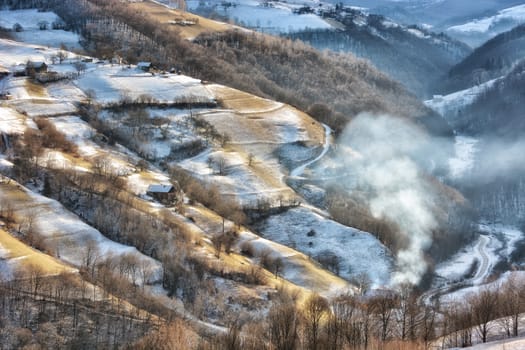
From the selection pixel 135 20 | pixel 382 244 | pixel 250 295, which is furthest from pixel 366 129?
pixel 250 295

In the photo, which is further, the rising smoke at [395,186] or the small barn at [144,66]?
the small barn at [144,66]

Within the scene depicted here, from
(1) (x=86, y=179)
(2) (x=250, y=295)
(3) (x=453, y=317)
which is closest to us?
(3) (x=453, y=317)

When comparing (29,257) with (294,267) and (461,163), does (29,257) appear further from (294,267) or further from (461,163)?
(461,163)

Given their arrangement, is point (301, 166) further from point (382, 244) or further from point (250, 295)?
point (250, 295)

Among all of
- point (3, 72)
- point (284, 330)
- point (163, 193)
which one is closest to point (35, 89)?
point (3, 72)

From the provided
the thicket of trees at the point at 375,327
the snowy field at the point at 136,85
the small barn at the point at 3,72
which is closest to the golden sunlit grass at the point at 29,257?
the thicket of trees at the point at 375,327

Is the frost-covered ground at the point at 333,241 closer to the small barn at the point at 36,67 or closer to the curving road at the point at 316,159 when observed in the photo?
the curving road at the point at 316,159
